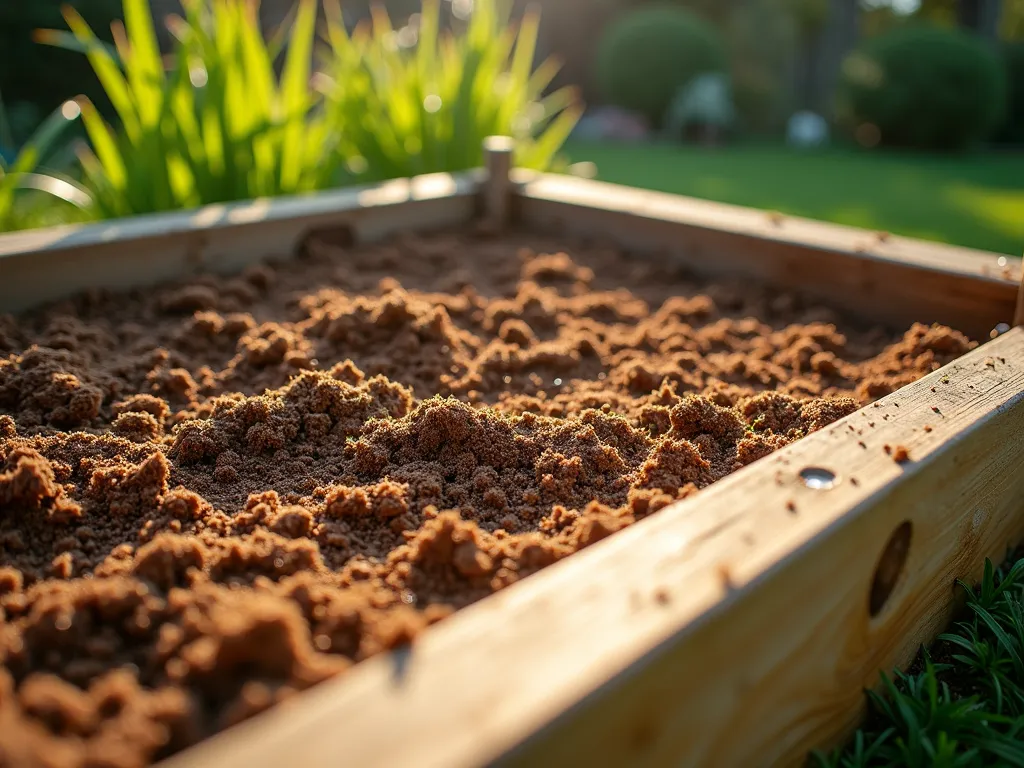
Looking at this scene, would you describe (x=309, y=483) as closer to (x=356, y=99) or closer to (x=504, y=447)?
(x=504, y=447)

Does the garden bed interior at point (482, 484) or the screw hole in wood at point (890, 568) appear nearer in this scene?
the garden bed interior at point (482, 484)

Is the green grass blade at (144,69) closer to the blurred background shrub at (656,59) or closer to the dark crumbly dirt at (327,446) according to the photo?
the dark crumbly dirt at (327,446)

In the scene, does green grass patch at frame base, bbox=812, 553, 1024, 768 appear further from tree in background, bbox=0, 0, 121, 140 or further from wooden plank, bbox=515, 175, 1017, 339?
tree in background, bbox=0, 0, 121, 140

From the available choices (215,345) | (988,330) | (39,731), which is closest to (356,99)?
(215,345)

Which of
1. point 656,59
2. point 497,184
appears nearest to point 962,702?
point 497,184

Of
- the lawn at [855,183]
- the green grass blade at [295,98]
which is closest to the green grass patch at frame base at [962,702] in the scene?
the green grass blade at [295,98]

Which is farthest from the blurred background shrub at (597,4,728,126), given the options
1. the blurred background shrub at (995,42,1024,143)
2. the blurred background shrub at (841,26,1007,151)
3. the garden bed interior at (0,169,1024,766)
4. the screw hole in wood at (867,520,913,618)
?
the screw hole in wood at (867,520,913,618)
